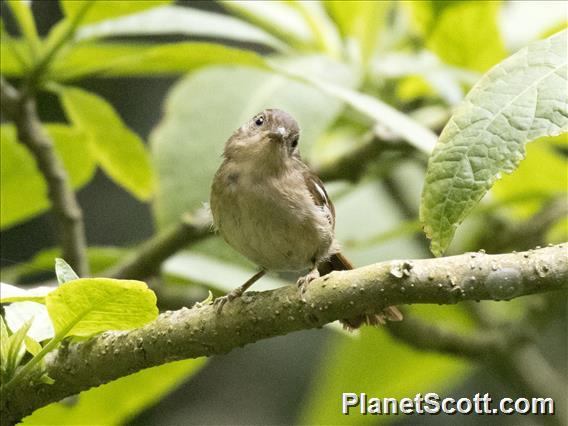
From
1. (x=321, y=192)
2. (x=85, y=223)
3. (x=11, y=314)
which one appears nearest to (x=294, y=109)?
(x=321, y=192)

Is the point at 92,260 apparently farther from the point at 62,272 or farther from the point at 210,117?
the point at 62,272

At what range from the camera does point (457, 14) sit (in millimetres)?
2486

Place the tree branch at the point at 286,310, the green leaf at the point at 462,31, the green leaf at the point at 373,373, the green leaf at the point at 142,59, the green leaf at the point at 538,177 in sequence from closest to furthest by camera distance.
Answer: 1. the tree branch at the point at 286,310
2. the green leaf at the point at 142,59
3. the green leaf at the point at 462,31
4. the green leaf at the point at 538,177
5. the green leaf at the point at 373,373

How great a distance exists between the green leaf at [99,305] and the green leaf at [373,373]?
58.5 inches

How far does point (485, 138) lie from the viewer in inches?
51.2

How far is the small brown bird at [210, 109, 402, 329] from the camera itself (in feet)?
7.11

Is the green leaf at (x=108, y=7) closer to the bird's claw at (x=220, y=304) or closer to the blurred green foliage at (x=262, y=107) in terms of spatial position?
the blurred green foliage at (x=262, y=107)

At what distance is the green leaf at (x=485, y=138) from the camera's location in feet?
4.16

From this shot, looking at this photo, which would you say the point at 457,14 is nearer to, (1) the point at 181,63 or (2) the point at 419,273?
(1) the point at 181,63

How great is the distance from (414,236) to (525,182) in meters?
0.49

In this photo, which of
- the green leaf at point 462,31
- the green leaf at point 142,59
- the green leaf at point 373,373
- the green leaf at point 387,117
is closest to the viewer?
the green leaf at point 387,117

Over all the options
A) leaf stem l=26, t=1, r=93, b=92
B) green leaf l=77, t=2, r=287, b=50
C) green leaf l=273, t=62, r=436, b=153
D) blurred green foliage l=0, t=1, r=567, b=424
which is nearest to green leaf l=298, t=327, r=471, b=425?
blurred green foliage l=0, t=1, r=567, b=424

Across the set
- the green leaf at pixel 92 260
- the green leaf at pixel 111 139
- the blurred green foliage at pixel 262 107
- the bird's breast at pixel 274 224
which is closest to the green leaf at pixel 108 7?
the blurred green foliage at pixel 262 107

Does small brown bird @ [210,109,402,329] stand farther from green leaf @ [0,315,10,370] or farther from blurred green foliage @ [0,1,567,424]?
green leaf @ [0,315,10,370]
